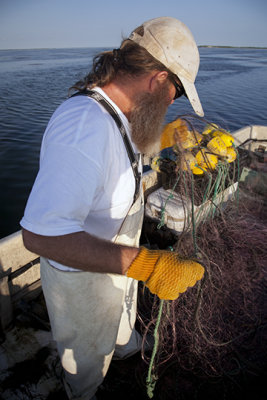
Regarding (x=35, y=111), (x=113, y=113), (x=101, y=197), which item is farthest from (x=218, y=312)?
(x=35, y=111)

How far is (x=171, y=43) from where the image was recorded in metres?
1.39

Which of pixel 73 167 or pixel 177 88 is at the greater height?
pixel 177 88

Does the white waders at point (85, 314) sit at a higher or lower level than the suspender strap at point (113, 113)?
lower

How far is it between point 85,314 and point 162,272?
2.22ft

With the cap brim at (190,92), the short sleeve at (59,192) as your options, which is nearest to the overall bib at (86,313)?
the short sleeve at (59,192)

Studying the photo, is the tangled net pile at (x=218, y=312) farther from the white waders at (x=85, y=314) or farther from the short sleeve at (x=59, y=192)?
the short sleeve at (x=59, y=192)

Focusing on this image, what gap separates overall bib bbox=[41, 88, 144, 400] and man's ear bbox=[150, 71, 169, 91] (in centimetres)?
33

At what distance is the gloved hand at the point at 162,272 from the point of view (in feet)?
4.06

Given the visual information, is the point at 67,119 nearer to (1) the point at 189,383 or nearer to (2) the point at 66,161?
(2) the point at 66,161

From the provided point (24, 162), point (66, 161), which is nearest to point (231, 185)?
point (66, 161)

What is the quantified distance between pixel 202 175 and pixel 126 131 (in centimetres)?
229

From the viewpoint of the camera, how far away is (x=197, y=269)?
1.30m

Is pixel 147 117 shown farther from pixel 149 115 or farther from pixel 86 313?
pixel 86 313

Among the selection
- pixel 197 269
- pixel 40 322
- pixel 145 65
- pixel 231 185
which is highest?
pixel 145 65
